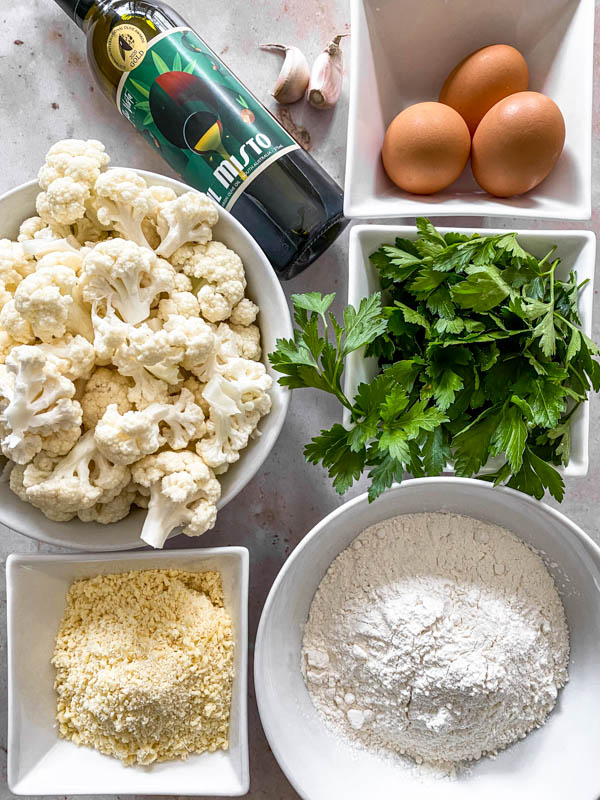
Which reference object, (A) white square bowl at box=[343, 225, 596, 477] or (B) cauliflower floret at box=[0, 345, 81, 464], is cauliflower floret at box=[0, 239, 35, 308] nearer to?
(B) cauliflower floret at box=[0, 345, 81, 464]

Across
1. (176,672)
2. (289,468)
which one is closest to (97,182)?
(289,468)

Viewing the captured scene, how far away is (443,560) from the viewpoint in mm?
1203

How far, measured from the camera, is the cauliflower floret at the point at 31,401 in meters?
0.98

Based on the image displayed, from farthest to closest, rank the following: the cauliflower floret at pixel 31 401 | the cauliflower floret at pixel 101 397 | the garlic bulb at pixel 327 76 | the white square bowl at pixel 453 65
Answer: the garlic bulb at pixel 327 76 < the white square bowl at pixel 453 65 < the cauliflower floret at pixel 101 397 < the cauliflower floret at pixel 31 401

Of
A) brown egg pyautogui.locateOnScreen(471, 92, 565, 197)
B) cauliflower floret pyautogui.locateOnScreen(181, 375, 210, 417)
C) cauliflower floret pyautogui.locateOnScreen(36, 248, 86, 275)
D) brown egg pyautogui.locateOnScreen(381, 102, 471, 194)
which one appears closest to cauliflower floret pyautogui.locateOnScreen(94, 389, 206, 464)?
cauliflower floret pyautogui.locateOnScreen(181, 375, 210, 417)

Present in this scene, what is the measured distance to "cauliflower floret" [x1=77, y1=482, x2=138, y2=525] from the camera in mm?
1118

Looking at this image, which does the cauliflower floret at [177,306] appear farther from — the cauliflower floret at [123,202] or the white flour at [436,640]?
the white flour at [436,640]

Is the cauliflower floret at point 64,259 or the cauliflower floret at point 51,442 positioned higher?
the cauliflower floret at point 64,259

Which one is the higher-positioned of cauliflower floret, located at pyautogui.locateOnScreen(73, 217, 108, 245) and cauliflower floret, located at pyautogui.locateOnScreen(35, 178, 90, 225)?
cauliflower floret, located at pyautogui.locateOnScreen(35, 178, 90, 225)

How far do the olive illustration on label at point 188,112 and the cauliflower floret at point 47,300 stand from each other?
1.07ft

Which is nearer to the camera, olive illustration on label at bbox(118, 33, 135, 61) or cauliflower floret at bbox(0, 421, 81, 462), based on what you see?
cauliflower floret at bbox(0, 421, 81, 462)

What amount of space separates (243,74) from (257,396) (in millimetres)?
701

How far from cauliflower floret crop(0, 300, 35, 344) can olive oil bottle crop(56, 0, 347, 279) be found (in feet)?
1.27

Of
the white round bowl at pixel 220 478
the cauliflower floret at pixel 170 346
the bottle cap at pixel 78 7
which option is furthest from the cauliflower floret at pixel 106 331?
the bottle cap at pixel 78 7
